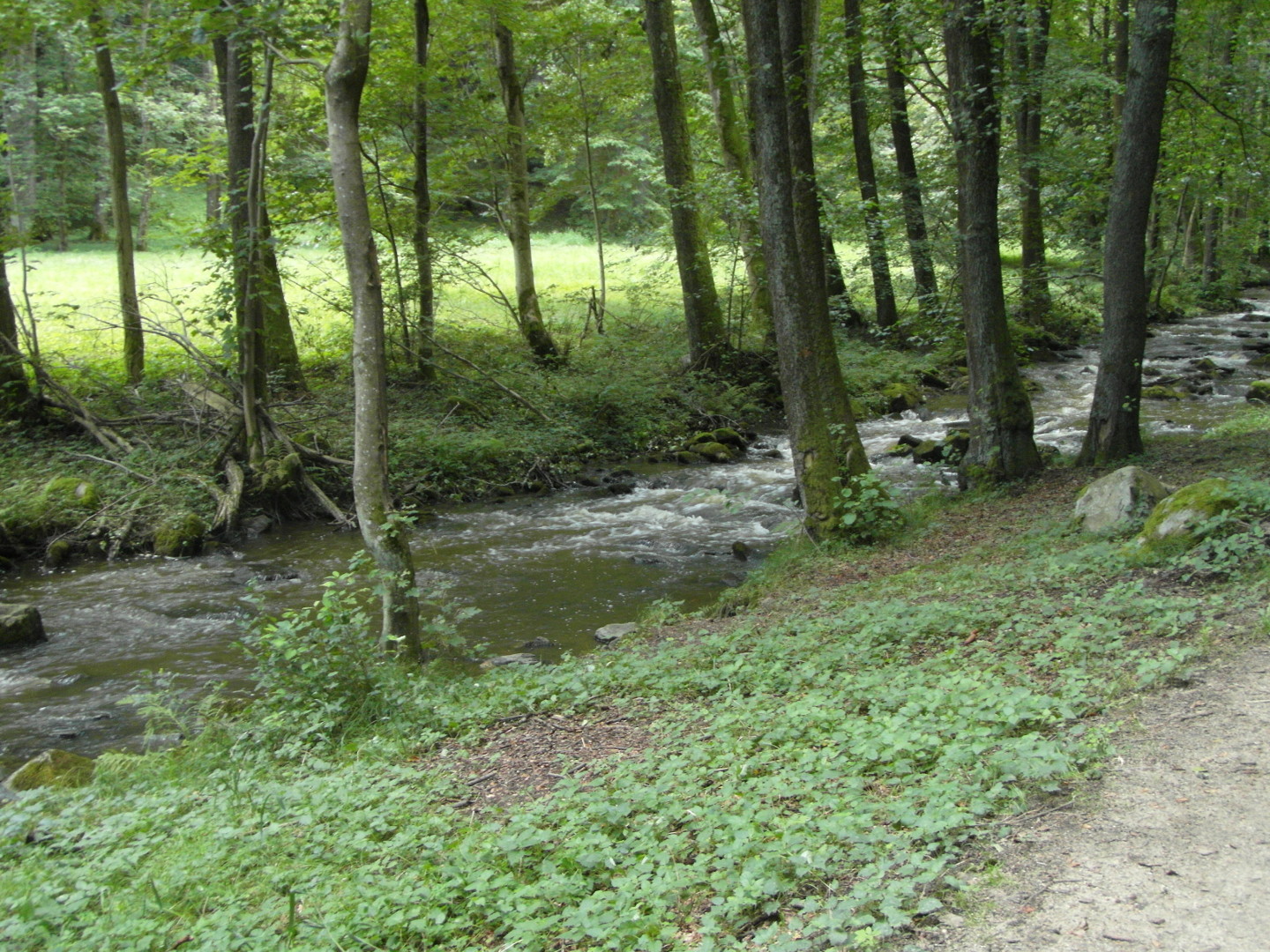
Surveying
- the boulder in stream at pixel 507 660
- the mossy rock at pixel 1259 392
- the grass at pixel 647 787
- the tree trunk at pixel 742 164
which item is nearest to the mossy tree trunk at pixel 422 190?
the tree trunk at pixel 742 164

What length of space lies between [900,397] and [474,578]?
1106 cm

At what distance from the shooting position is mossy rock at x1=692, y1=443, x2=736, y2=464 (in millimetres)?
15203

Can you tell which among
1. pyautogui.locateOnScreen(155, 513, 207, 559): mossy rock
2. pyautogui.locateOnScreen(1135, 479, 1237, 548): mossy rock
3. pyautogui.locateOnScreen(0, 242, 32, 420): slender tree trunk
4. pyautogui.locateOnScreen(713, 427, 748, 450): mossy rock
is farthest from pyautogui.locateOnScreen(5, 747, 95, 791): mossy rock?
pyautogui.locateOnScreen(713, 427, 748, 450): mossy rock

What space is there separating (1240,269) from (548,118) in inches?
942

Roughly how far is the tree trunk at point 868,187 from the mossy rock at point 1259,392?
6.72 m

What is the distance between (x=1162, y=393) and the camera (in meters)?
16.5

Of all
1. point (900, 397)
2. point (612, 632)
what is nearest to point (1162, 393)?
point (900, 397)

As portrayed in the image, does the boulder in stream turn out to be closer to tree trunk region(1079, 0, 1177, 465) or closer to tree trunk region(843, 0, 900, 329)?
tree trunk region(1079, 0, 1177, 465)

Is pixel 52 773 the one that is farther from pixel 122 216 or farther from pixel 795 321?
pixel 122 216

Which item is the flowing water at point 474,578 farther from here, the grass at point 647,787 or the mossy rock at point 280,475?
the grass at point 647,787

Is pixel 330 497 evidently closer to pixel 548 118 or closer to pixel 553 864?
pixel 553 864

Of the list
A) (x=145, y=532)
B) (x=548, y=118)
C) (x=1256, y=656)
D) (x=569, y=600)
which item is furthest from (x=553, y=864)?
(x=548, y=118)

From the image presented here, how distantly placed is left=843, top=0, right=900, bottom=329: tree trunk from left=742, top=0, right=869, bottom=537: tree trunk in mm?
3138

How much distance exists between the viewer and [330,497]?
12828mm
